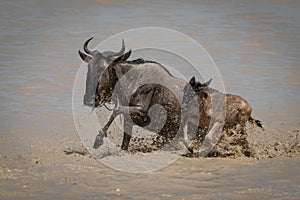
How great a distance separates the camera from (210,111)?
371 inches

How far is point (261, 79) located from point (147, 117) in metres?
6.33

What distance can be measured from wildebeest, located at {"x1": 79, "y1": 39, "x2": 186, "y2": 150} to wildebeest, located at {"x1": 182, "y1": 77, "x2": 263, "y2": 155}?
137 millimetres

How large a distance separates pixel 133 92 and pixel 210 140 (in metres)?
1.16

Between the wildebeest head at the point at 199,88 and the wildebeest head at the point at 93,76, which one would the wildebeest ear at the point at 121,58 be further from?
the wildebeest head at the point at 199,88

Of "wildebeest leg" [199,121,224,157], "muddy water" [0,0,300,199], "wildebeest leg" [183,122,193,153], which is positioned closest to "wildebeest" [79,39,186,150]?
"wildebeest leg" [183,122,193,153]

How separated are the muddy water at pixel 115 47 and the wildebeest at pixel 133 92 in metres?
0.72

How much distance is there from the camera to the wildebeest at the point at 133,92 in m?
9.02

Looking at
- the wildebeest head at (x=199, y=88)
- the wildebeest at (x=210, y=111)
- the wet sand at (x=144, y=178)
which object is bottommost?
the wet sand at (x=144, y=178)

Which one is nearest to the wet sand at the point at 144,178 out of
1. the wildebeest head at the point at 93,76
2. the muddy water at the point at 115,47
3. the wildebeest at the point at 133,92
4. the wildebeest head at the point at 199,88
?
the muddy water at the point at 115,47

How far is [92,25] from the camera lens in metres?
21.2

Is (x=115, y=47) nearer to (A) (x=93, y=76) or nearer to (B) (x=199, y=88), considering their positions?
(B) (x=199, y=88)

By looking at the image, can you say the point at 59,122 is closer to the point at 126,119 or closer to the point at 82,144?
the point at 82,144

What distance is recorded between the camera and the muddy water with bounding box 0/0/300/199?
783 centimetres

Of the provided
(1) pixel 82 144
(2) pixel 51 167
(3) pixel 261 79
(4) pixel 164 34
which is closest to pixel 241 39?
(4) pixel 164 34
